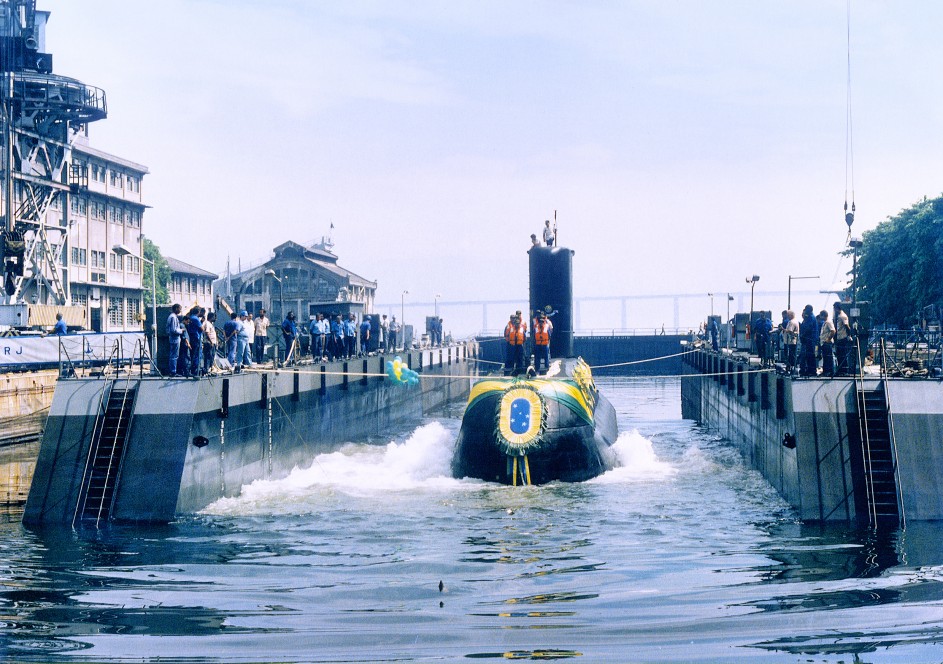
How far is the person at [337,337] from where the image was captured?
1615 inches

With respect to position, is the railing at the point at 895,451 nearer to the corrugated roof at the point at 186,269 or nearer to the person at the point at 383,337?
the person at the point at 383,337

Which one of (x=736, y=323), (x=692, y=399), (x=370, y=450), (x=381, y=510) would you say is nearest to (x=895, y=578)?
(x=381, y=510)

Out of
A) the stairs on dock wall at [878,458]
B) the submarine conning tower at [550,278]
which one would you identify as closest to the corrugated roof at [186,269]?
the submarine conning tower at [550,278]

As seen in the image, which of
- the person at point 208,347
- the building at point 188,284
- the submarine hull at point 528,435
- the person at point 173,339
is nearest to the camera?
the person at point 173,339

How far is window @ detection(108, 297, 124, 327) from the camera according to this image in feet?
254

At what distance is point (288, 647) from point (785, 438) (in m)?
14.1

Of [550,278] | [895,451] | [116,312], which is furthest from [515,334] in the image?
[116,312]

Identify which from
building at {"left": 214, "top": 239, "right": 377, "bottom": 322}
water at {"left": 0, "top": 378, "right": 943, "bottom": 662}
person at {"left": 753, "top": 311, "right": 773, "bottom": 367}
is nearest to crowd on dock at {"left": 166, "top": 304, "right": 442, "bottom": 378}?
water at {"left": 0, "top": 378, "right": 943, "bottom": 662}

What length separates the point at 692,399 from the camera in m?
57.6

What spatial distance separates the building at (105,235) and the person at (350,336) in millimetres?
30759

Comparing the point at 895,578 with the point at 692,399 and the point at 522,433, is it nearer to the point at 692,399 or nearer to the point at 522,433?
the point at 522,433

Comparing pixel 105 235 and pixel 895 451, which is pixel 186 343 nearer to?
pixel 895 451

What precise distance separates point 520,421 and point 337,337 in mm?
17499

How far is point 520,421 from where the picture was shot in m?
25.9
